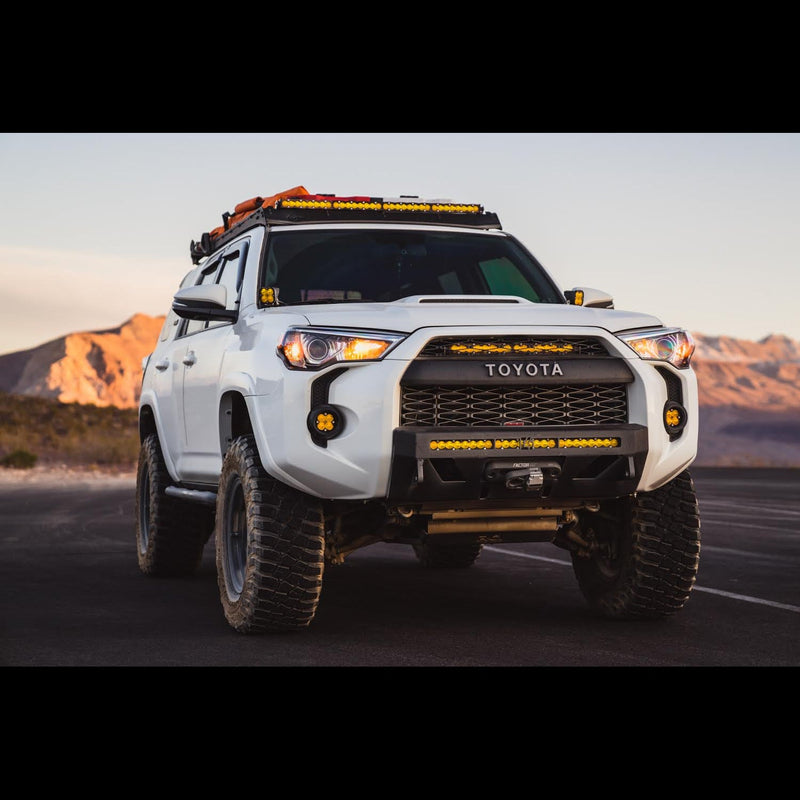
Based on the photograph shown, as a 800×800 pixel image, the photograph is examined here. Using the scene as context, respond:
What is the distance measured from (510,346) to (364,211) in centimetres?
225

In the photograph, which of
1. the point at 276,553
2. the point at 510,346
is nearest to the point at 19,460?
the point at 276,553

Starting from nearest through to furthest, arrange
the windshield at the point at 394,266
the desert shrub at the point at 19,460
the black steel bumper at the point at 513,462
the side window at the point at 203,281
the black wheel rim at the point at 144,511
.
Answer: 1. the black steel bumper at the point at 513,462
2. the windshield at the point at 394,266
3. the side window at the point at 203,281
4. the black wheel rim at the point at 144,511
5. the desert shrub at the point at 19,460

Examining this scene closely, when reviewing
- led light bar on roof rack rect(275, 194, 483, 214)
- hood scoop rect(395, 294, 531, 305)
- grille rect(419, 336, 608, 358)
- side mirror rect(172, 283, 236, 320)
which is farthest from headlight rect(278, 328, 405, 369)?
led light bar on roof rack rect(275, 194, 483, 214)

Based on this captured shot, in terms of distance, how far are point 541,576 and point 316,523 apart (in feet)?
12.3

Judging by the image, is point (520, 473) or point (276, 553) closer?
point (520, 473)

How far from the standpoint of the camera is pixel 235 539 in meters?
7.49

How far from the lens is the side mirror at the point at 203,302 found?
7.66m

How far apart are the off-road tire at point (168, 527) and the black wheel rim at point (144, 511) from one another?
0.03 metres

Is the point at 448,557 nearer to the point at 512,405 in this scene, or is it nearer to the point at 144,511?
the point at 144,511

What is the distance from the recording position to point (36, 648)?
6766 mm

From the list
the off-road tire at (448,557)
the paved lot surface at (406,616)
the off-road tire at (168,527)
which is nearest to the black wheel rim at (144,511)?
the off-road tire at (168,527)

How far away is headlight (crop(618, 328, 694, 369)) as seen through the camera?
689cm

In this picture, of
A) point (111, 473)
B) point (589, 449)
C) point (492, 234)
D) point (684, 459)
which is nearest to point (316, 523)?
point (589, 449)

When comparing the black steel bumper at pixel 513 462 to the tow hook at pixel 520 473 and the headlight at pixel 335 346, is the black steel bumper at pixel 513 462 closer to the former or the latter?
the tow hook at pixel 520 473
